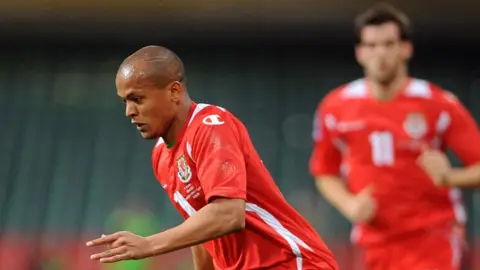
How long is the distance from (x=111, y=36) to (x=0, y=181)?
1968 millimetres

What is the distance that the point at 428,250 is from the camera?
117 inches

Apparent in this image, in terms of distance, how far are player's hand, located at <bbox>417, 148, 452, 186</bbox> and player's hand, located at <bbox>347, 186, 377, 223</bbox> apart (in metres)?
0.24

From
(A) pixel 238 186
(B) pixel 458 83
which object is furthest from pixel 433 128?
(B) pixel 458 83

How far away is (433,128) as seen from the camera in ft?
9.76

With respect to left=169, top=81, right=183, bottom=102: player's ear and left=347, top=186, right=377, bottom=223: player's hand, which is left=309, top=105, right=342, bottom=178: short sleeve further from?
left=169, top=81, right=183, bottom=102: player's ear

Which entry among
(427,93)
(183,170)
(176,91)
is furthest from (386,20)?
(183,170)

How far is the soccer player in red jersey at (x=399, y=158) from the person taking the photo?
9.46 feet

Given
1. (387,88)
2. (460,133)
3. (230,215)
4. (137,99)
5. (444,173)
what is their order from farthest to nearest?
(387,88)
(460,133)
(444,173)
(137,99)
(230,215)

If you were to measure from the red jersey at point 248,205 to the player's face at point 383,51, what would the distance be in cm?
62

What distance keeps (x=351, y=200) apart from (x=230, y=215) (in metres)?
0.80

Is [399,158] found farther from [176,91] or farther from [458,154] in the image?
[176,91]

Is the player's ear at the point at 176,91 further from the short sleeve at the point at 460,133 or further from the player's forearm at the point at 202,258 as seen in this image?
the short sleeve at the point at 460,133

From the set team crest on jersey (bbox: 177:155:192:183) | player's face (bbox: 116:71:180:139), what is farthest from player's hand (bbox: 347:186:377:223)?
player's face (bbox: 116:71:180:139)

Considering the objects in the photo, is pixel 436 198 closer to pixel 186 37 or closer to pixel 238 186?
pixel 238 186
